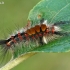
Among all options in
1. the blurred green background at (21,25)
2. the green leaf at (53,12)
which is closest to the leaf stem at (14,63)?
the green leaf at (53,12)

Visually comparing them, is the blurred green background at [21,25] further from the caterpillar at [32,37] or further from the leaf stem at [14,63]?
the leaf stem at [14,63]

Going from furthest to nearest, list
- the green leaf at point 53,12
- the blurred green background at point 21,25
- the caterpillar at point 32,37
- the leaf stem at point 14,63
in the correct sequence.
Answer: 1. the blurred green background at point 21,25
2. the green leaf at point 53,12
3. the caterpillar at point 32,37
4. the leaf stem at point 14,63

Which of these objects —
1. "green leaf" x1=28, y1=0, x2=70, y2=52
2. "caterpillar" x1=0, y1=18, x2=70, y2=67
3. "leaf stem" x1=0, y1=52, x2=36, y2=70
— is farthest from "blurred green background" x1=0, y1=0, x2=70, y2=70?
"leaf stem" x1=0, y1=52, x2=36, y2=70

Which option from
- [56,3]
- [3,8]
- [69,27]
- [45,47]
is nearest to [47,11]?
[56,3]

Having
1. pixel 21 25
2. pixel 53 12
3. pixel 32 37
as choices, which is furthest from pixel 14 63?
pixel 21 25

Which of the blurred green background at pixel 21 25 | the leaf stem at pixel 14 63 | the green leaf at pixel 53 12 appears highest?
the green leaf at pixel 53 12

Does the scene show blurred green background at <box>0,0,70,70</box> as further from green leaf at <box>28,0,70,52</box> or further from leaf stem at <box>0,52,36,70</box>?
leaf stem at <box>0,52,36,70</box>
